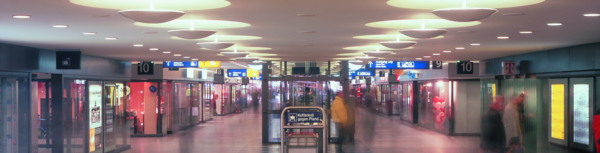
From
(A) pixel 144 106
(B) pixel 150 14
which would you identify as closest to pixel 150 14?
(B) pixel 150 14

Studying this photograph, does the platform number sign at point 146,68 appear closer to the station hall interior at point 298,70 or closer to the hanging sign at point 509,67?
the station hall interior at point 298,70

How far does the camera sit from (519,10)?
543 centimetres

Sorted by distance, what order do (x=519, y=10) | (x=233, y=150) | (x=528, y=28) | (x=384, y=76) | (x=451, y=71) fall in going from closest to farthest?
(x=519, y=10)
(x=528, y=28)
(x=233, y=150)
(x=451, y=71)
(x=384, y=76)

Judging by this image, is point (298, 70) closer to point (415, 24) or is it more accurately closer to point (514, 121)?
point (514, 121)

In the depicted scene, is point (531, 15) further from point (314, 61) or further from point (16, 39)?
point (314, 61)

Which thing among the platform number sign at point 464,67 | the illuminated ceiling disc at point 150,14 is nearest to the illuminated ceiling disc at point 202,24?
the illuminated ceiling disc at point 150,14

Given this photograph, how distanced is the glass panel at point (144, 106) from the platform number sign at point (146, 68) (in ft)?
6.85

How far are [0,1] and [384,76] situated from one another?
29.3 meters

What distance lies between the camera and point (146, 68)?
17.1 meters

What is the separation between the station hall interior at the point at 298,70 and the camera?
5.51 meters

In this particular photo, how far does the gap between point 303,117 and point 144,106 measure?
1099 cm

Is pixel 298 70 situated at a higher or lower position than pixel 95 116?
higher

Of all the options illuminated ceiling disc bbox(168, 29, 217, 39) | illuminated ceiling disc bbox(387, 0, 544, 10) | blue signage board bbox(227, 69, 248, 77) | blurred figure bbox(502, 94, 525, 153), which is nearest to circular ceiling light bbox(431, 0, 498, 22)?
illuminated ceiling disc bbox(387, 0, 544, 10)

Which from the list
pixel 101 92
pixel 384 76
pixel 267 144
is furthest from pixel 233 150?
pixel 384 76
